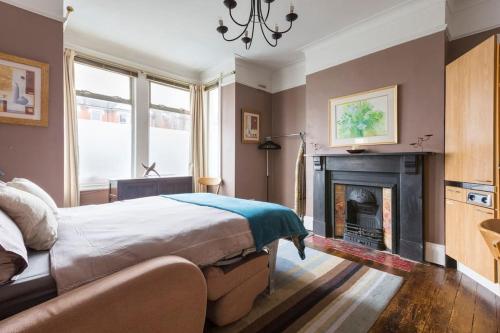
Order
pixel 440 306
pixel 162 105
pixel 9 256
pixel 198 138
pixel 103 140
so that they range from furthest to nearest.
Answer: pixel 198 138 → pixel 162 105 → pixel 103 140 → pixel 440 306 → pixel 9 256

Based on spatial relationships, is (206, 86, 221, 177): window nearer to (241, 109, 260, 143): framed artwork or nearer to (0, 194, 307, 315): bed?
(241, 109, 260, 143): framed artwork

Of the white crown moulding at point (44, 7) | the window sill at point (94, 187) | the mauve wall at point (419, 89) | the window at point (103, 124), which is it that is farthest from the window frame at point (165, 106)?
the mauve wall at point (419, 89)

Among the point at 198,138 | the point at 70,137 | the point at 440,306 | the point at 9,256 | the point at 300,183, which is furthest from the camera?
the point at 198,138

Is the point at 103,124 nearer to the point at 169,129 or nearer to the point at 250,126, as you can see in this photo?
the point at 169,129

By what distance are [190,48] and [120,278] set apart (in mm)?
3668

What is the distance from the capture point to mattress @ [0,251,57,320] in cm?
85

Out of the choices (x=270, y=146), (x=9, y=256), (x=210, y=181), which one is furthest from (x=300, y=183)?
(x=9, y=256)

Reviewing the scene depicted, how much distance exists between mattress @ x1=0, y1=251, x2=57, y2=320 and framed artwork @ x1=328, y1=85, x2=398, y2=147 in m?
3.22

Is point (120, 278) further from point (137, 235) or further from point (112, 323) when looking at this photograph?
point (137, 235)

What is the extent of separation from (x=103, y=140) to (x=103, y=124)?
0.25 metres

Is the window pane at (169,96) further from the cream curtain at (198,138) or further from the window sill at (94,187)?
the window sill at (94,187)

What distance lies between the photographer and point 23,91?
7.27 ft

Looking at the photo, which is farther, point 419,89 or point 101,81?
point 101,81

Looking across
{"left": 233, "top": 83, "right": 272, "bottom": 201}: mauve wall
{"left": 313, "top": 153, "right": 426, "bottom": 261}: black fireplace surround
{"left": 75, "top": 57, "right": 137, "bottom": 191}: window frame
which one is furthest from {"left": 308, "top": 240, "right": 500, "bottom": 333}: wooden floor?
{"left": 75, "top": 57, "right": 137, "bottom": 191}: window frame
